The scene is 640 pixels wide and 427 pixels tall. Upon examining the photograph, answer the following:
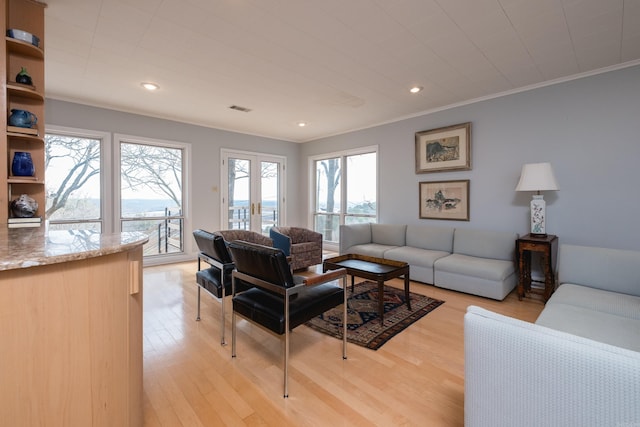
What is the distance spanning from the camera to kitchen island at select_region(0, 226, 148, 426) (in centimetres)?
86

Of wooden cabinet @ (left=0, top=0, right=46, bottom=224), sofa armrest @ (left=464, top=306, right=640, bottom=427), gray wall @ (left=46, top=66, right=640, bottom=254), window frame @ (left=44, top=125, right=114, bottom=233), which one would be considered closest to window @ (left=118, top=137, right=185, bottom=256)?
window frame @ (left=44, top=125, right=114, bottom=233)

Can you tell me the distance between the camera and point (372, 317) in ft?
9.37

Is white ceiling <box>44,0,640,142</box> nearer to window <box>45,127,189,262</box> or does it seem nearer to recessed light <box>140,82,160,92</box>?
recessed light <box>140,82,160,92</box>

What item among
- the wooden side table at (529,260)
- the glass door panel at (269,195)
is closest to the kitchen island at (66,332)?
the wooden side table at (529,260)

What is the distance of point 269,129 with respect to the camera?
5.86 metres

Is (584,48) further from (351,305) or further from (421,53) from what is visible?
(351,305)

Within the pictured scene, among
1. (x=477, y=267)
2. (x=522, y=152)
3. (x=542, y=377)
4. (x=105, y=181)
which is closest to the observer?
(x=542, y=377)

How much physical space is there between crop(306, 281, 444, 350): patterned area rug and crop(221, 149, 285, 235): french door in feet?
11.0

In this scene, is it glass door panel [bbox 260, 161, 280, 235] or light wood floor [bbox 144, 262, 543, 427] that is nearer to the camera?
light wood floor [bbox 144, 262, 543, 427]

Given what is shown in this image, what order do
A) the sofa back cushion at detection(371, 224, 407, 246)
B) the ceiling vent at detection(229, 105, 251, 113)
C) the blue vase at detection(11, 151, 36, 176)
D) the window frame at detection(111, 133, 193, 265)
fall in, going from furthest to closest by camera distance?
the sofa back cushion at detection(371, 224, 407, 246), the window frame at detection(111, 133, 193, 265), the ceiling vent at detection(229, 105, 251, 113), the blue vase at detection(11, 151, 36, 176)

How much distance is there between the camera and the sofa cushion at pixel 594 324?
5.08 ft

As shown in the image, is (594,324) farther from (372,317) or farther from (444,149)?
(444,149)

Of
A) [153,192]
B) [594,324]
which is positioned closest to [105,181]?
[153,192]

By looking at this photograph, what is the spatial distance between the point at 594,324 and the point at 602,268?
0.88 meters
